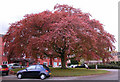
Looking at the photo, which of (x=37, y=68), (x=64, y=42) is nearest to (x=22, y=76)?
(x=37, y=68)

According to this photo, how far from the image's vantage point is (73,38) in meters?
16.2

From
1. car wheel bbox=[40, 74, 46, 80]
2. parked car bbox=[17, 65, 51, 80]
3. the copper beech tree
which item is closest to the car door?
parked car bbox=[17, 65, 51, 80]

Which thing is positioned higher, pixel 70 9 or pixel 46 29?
pixel 70 9

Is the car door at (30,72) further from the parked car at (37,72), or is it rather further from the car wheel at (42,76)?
the car wheel at (42,76)

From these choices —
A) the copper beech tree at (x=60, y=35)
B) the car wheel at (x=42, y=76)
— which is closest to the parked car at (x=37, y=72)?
the car wheel at (x=42, y=76)

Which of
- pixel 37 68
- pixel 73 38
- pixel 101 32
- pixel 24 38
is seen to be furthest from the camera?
pixel 101 32

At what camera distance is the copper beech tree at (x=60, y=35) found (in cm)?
1689

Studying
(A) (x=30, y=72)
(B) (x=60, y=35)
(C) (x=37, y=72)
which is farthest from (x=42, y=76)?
(B) (x=60, y=35)

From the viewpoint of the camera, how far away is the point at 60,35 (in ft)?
55.1

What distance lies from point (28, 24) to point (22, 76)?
7294mm

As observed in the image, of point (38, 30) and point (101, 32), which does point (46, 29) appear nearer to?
point (38, 30)

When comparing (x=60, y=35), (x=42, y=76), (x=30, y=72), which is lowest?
(x=42, y=76)

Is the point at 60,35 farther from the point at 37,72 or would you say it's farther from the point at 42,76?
the point at 42,76

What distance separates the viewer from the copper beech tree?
16.9 meters
